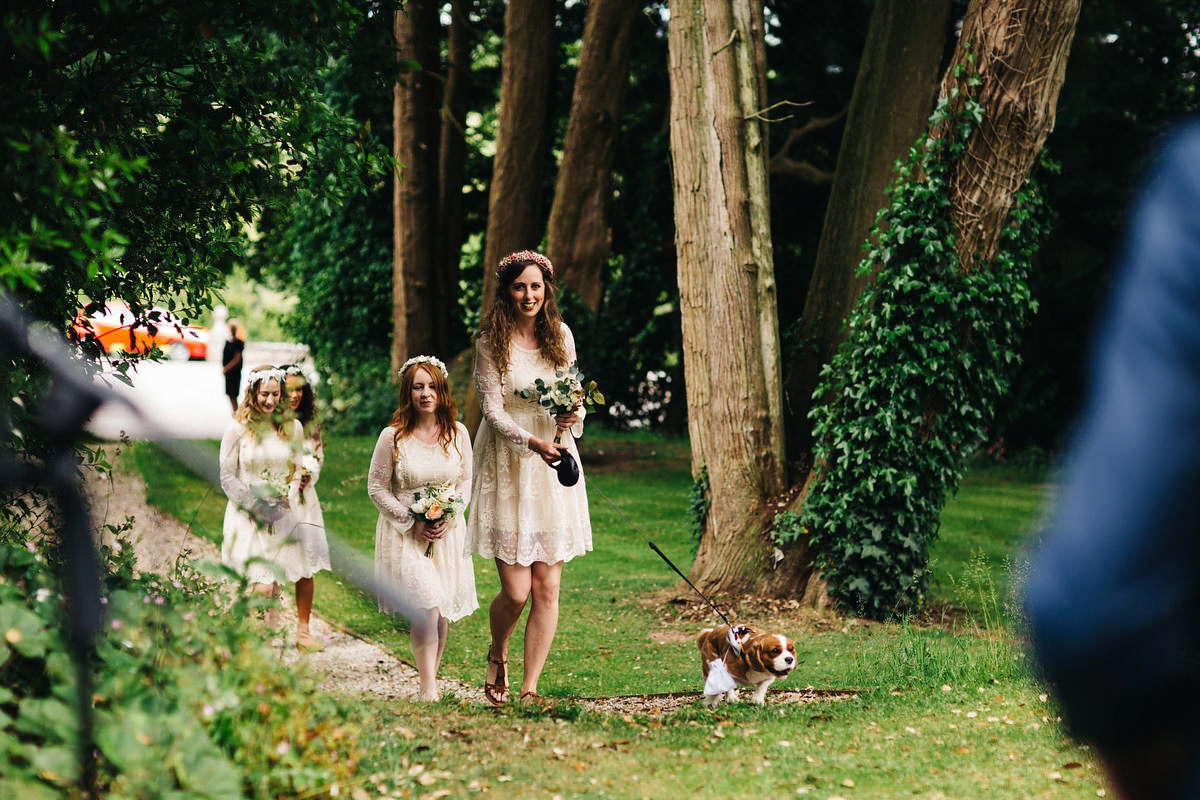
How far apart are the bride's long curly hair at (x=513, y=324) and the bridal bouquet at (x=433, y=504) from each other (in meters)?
0.87

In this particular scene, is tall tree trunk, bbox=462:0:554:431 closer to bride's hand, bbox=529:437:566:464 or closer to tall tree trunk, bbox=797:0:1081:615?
tall tree trunk, bbox=797:0:1081:615

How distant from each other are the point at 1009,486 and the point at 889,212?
10191 millimetres

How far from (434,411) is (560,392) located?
1080 mm

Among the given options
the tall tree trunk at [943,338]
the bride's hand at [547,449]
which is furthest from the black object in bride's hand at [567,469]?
the tall tree trunk at [943,338]

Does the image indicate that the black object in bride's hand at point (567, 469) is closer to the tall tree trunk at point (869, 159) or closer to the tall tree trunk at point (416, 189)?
the tall tree trunk at point (869, 159)

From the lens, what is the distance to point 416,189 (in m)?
18.2

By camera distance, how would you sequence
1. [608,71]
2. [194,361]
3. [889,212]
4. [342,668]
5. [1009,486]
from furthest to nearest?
[194,361], [1009,486], [608,71], [889,212], [342,668]

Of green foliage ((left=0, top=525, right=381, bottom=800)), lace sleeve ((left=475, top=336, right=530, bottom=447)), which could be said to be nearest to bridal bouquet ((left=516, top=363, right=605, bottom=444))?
lace sleeve ((left=475, top=336, right=530, bottom=447))

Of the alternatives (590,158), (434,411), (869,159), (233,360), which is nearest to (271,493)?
(434,411)

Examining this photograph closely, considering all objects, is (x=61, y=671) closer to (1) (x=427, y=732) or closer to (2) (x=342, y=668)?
(1) (x=427, y=732)

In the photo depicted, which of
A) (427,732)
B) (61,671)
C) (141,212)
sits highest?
(141,212)

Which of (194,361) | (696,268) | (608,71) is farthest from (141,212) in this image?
(194,361)

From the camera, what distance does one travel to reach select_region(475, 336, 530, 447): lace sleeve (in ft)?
19.0

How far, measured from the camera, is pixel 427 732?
4.55m
